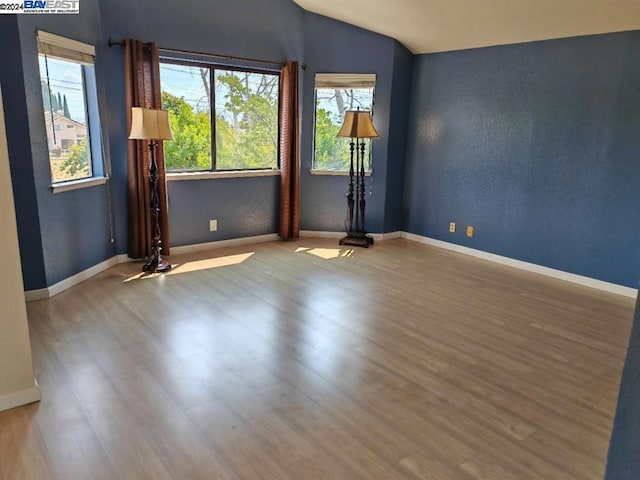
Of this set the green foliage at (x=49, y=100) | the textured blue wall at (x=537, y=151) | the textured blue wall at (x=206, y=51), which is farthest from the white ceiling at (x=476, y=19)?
the green foliage at (x=49, y=100)

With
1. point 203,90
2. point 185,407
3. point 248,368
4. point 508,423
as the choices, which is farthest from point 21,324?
point 203,90

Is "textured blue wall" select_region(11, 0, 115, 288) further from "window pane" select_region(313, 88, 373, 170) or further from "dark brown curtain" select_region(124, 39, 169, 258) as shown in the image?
"window pane" select_region(313, 88, 373, 170)

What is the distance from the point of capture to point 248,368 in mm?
2654

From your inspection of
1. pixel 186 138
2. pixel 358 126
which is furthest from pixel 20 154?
pixel 358 126

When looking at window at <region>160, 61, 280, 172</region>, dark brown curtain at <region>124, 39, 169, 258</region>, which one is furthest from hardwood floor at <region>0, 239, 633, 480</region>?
window at <region>160, 61, 280, 172</region>

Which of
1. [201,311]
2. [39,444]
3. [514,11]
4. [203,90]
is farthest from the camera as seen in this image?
[203,90]

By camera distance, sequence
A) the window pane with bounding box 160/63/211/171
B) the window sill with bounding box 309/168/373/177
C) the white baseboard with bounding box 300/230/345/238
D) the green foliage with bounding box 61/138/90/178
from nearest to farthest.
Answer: the green foliage with bounding box 61/138/90/178 → the window pane with bounding box 160/63/211/171 → the window sill with bounding box 309/168/373/177 → the white baseboard with bounding box 300/230/345/238

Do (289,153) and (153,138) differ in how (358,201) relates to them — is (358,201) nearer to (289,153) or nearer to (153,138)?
(289,153)

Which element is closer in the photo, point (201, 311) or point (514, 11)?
point (201, 311)

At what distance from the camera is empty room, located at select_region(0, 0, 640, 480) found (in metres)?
2.08

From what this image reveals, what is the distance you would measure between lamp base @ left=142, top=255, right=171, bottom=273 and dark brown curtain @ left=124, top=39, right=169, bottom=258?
0.88 ft

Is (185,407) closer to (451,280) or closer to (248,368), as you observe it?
(248,368)

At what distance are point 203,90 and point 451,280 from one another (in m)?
3.21

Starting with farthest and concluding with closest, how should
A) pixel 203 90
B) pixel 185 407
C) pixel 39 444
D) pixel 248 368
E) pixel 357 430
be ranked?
pixel 203 90, pixel 248 368, pixel 185 407, pixel 357 430, pixel 39 444
